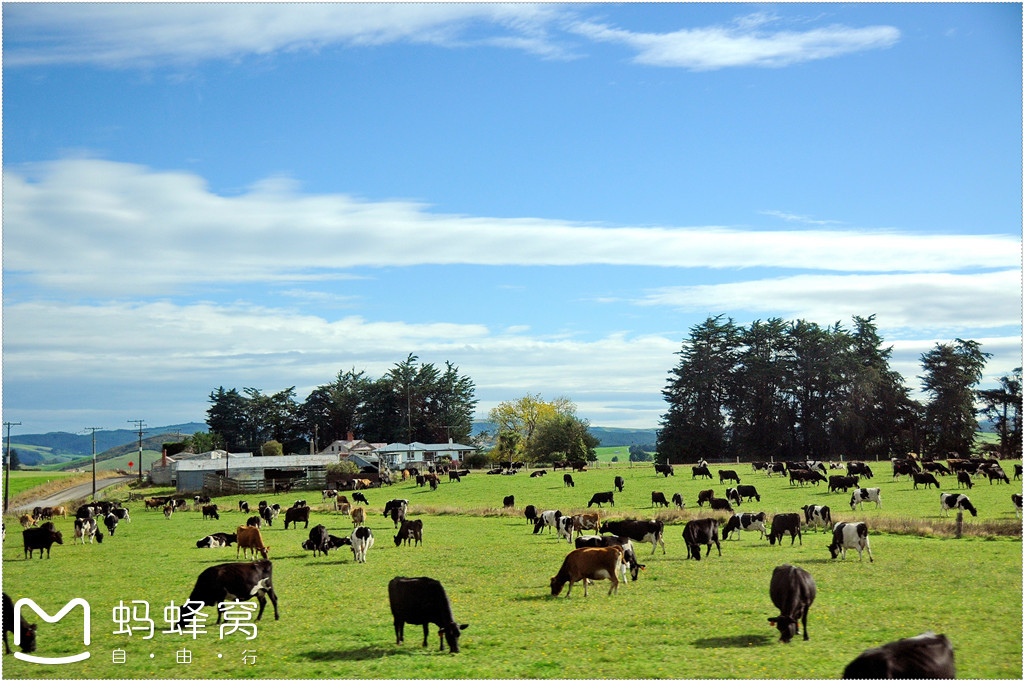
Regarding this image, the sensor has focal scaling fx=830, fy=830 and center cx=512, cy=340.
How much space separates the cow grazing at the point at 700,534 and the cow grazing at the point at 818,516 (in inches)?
324

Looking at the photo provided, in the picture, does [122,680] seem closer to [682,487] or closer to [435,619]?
[435,619]

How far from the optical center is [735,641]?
15250mm

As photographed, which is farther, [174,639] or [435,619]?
[174,639]

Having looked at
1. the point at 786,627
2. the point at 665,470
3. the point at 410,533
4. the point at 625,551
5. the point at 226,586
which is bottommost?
the point at 665,470

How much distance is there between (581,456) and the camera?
98.7 meters

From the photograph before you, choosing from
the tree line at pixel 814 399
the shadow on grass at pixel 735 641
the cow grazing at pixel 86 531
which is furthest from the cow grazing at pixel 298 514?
the tree line at pixel 814 399

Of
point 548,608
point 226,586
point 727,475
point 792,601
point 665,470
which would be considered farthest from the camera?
point 665,470

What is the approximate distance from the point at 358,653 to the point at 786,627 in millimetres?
7823

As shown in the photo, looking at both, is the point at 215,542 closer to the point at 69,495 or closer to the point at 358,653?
the point at 358,653

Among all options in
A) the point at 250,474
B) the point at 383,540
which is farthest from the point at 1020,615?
the point at 250,474

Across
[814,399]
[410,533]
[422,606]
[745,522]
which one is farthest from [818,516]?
[814,399]

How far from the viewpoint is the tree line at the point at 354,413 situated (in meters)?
134

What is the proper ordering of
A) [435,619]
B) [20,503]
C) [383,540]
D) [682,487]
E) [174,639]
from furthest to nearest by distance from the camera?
1. [20,503]
2. [682,487]
3. [383,540]
4. [174,639]
5. [435,619]

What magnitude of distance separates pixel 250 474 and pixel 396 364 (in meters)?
53.4
